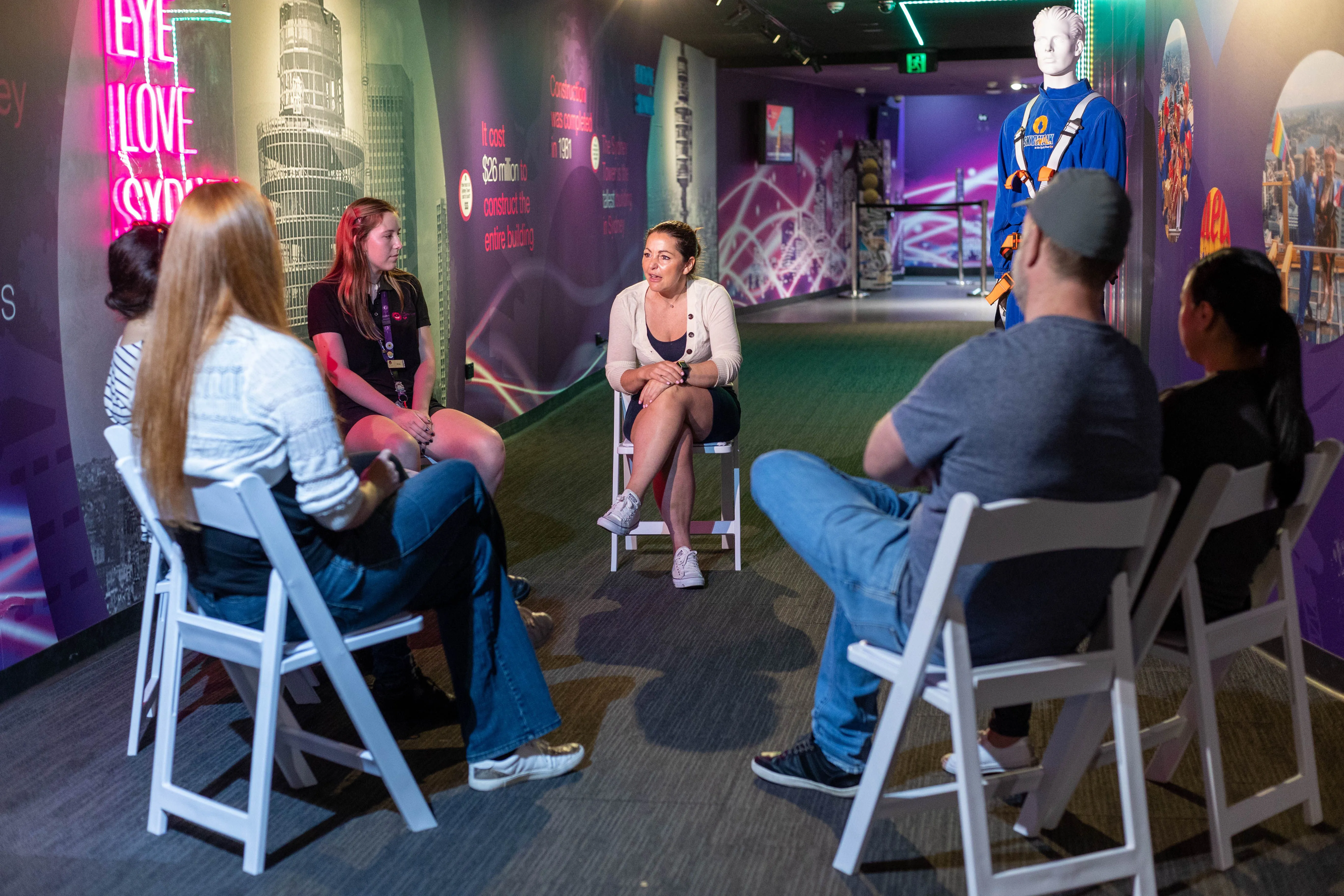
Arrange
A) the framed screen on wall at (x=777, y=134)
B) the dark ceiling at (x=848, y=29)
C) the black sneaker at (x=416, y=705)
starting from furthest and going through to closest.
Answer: the framed screen on wall at (x=777, y=134), the dark ceiling at (x=848, y=29), the black sneaker at (x=416, y=705)

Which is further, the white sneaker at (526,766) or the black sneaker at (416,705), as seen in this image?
the black sneaker at (416,705)

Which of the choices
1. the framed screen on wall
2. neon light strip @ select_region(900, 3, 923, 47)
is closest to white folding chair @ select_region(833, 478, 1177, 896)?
neon light strip @ select_region(900, 3, 923, 47)

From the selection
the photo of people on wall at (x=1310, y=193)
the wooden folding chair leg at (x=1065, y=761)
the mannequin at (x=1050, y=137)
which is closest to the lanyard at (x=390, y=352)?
the mannequin at (x=1050, y=137)

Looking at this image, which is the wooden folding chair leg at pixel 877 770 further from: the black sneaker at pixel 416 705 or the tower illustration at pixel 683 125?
the tower illustration at pixel 683 125

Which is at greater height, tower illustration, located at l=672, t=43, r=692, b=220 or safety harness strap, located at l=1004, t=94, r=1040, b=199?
tower illustration, located at l=672, t=43, r=692, b=220

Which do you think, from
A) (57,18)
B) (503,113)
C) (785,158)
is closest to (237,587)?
(57,18)

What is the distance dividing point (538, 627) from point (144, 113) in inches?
72.3

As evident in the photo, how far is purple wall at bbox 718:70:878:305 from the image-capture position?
13.4 m

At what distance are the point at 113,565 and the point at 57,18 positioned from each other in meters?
1.45

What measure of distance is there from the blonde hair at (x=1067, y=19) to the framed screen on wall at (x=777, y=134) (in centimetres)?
1015

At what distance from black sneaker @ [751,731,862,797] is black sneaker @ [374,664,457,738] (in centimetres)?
76

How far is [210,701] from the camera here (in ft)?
9.64

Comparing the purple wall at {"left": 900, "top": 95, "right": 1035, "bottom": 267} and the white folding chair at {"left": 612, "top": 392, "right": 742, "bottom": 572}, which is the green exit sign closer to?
the purple wall at {"left": 900, "top": 95, "right": 1035, "bottom": 267}

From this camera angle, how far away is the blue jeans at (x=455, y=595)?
215 cm
